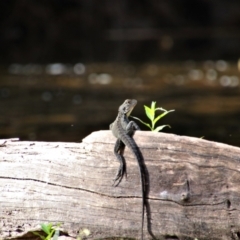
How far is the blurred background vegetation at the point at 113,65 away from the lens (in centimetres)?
1123

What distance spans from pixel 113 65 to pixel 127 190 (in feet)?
53.9

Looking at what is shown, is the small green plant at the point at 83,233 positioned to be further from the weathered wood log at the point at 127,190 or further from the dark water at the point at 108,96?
the dark water at the point at 108,96

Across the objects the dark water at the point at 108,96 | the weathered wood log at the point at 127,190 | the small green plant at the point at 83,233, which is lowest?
the small green plant at the point at 83,233

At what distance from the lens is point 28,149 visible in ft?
14.4

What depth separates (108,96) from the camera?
14.3 meters

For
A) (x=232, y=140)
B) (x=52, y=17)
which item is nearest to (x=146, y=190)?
(x=232, y=140)

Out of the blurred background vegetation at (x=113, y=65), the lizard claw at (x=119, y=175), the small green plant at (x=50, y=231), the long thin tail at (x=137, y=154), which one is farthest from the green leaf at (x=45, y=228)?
the blurred background vegetation at (x=113, y=65)

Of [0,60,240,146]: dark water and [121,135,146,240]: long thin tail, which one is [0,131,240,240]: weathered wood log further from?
[0,60,240,146]: dark water

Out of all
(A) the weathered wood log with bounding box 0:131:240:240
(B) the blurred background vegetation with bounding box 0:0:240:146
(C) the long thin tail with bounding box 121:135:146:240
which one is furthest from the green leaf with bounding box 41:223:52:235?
(B) the blurred background vegetation with bounding box 0:0:240:146

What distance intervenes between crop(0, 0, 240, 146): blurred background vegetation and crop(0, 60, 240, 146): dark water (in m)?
0.02

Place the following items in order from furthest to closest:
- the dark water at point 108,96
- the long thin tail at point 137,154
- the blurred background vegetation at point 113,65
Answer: the blurred background vegetation at point 113,65 → the dark water at point 108,96 → the long thin tail at point 137,154

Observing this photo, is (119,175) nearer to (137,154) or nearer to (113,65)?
(137,154)

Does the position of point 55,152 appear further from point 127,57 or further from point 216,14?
point 216,14

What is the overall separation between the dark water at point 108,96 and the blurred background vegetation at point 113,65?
0.07 ft
